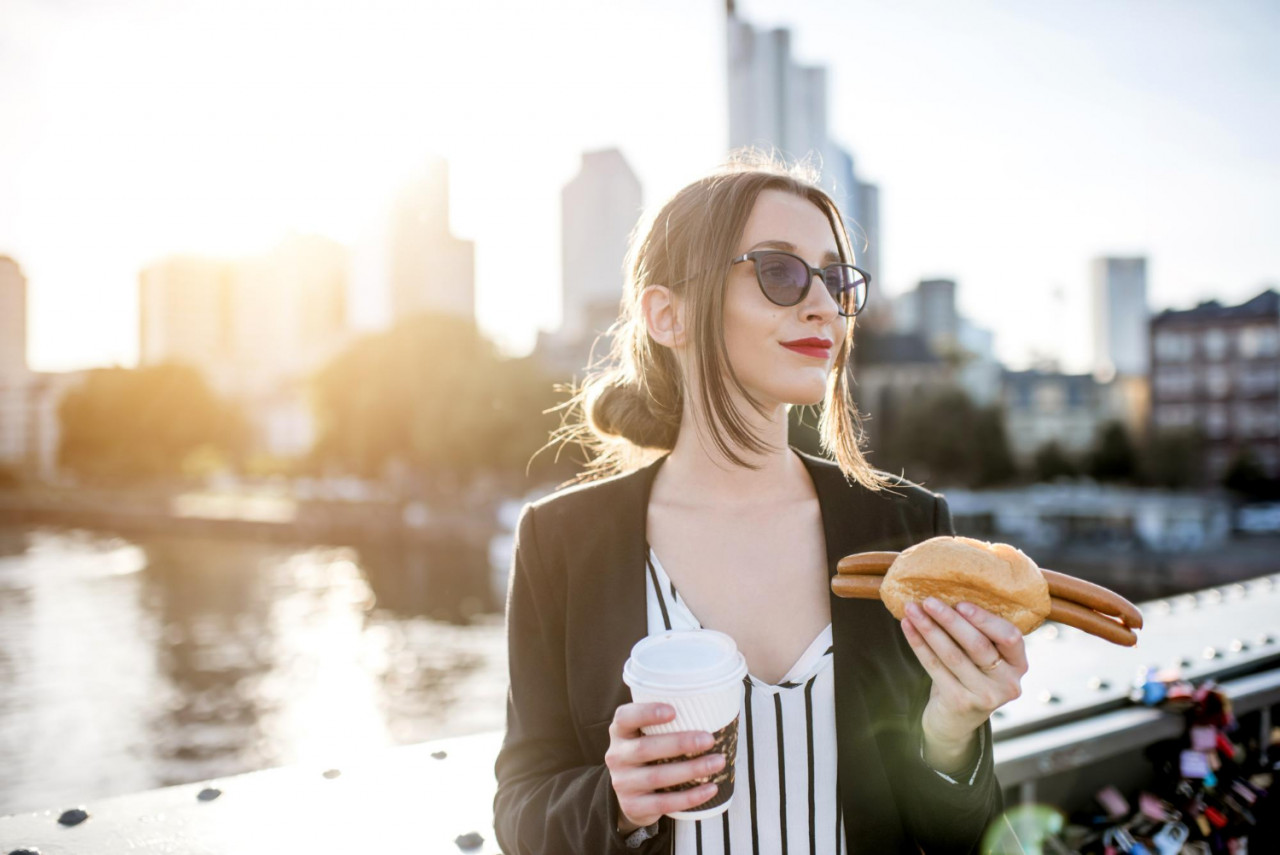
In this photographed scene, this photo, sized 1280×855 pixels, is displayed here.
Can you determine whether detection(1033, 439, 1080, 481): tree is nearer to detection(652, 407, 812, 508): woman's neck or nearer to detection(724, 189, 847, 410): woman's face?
detection(652, 407, 812, 508): woman's neck

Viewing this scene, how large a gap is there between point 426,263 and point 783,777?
32.8 meters

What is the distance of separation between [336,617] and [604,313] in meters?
33.2

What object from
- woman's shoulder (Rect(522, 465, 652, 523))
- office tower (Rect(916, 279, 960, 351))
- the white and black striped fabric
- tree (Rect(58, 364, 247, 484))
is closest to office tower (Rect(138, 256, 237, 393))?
tree (Rect(58, 364, 247, 484))

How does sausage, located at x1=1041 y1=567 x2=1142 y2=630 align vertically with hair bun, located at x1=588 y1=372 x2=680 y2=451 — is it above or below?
below

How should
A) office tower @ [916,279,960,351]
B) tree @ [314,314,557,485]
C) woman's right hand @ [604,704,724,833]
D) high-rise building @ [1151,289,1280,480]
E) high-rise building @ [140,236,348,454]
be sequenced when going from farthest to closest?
high-rise building @ [140,236,348,454] → office tower @ [916,279,960,351] → high-rise building @ [1151,289,1280,480] → tree @ [314,314,557,485] → woman's right hand @ [604,704,724,833]

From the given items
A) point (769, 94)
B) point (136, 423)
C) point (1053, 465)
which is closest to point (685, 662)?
point (769, 94)

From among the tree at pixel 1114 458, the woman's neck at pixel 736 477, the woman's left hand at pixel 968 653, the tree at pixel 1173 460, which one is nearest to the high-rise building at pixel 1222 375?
the tree at pixel 1173 460

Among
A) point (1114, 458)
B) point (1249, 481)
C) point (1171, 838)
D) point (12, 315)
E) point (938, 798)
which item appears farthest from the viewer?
point (1114, 458)

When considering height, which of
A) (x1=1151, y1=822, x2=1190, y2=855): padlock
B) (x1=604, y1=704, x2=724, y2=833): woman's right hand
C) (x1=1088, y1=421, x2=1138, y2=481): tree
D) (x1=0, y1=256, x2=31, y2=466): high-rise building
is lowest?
(x1=1088, y1=421, x2=1138, y2=481): tree

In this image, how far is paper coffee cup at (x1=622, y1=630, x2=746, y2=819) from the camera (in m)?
1.16

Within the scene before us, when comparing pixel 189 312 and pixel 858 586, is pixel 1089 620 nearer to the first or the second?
pixel 858 586

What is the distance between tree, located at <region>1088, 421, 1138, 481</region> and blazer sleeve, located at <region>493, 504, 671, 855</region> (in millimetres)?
47756

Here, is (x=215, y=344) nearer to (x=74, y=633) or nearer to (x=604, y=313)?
(x=604, y=313)

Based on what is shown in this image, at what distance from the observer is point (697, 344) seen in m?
1.67
